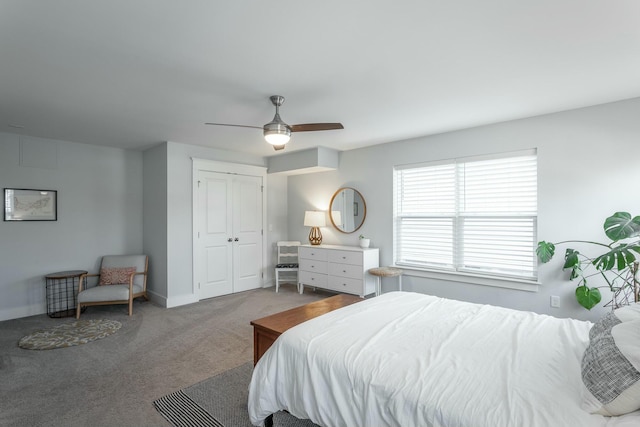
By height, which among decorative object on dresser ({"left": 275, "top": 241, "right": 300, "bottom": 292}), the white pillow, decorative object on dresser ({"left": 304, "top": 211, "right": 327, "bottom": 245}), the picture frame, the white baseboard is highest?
the picture frame

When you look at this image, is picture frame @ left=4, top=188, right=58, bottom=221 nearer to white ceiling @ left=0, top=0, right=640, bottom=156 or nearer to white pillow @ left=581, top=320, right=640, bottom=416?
white ceiling @ left=0, top=0, right=640, bottom=156

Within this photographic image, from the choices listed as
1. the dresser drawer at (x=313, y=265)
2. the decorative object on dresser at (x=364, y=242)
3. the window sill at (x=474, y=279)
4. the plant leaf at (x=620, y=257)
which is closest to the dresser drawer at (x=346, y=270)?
the dresser drawer at (x=313, y=265)

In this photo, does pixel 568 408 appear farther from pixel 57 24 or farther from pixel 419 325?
pixel 57 24

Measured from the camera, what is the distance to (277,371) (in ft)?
6.03

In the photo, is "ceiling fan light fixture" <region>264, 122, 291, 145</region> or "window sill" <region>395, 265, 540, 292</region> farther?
"window sill" <region>395, 265, 540, 292</region>

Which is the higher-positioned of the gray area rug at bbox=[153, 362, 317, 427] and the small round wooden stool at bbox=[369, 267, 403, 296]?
the small round wooden stool at bbox=[369, 267, 403, 296]

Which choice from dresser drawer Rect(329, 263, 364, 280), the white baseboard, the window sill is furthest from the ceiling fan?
the white baseboard

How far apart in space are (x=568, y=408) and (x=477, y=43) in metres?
2.08

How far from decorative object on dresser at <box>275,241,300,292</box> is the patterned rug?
2.61 m

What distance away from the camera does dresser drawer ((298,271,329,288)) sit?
5.34 metres

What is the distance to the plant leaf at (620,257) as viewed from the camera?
9.34 feet

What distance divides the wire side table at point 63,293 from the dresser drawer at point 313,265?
10.5 ft

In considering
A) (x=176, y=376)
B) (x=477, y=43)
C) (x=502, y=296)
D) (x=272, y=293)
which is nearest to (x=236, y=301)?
(x=272, y=293)

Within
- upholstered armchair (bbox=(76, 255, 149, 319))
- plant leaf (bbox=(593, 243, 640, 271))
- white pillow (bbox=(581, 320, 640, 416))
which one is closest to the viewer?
white pillow (bbox=(581, 320, 640, 416))
